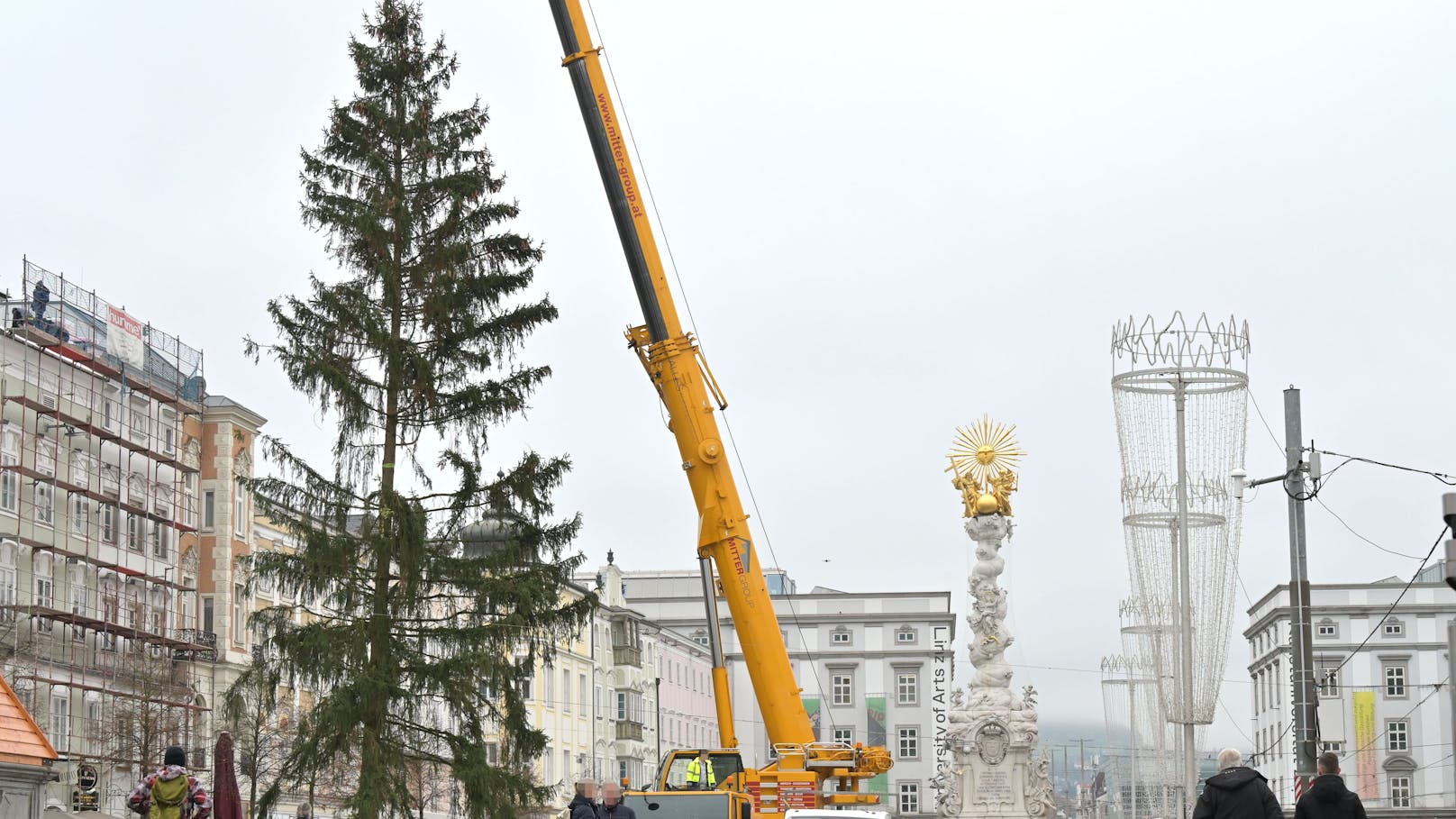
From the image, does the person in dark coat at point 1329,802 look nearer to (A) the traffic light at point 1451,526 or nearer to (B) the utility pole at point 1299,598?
(A) the traffic light at point 1451,526

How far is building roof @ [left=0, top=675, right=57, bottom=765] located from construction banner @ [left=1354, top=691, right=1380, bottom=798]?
89.5 m

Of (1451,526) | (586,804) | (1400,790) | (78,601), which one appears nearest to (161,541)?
(78,601)

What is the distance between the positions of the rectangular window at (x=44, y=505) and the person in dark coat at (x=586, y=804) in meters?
31.2

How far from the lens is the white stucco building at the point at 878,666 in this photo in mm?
111938

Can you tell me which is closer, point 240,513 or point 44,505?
point 44,505

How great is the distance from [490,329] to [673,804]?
405 inches

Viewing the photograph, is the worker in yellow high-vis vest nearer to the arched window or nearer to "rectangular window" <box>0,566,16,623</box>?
"rectangular window" <box>0,566,16,623</box>

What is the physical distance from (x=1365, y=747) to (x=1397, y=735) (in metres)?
2.94

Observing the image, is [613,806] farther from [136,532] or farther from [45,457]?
[136,532]

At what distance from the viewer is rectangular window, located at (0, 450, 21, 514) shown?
1741 inches

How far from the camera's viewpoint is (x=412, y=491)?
31234mm

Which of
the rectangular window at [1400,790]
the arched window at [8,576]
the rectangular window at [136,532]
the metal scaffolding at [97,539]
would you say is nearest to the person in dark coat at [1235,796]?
the metal scaffolding at [97,539]

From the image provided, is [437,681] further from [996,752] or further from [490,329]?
[996,752]

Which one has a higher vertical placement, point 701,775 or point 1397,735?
point 701,775
